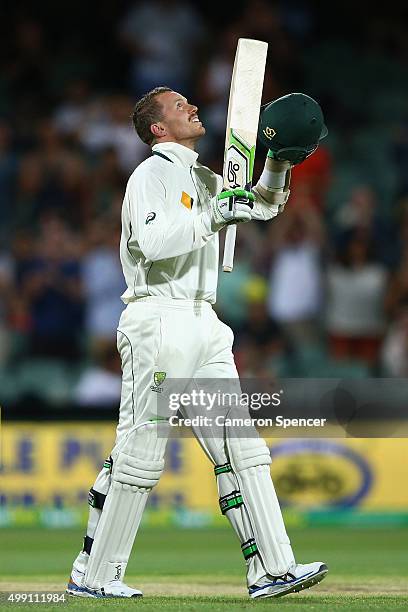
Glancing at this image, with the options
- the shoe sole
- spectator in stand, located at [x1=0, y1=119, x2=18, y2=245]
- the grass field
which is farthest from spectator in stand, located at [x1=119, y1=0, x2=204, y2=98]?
the shoe sole

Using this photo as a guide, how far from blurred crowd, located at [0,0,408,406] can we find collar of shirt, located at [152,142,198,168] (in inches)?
188

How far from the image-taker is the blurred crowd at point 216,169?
10875 millimetres

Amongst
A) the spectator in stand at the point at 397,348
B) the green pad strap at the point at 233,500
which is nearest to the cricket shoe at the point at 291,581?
the green pad strap at the point at 233,500

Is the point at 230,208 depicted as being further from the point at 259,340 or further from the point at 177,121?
the point at 259,340

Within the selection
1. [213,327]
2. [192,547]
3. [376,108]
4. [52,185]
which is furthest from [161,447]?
[376,108]

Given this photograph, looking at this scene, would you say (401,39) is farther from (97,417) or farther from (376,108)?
(97,417)

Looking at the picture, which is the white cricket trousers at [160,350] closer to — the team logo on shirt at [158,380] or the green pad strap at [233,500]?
the team logo on shirt at [158,380]

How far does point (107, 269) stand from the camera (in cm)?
1107

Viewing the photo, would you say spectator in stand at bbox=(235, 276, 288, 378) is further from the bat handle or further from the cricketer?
the bat handle

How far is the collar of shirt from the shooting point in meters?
5.54

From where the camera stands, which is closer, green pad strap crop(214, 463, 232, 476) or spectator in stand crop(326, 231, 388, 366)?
green pad strap crop(214, 463, 232, 476)

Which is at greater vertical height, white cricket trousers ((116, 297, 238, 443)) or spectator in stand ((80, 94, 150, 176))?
spectator in stand ((80, 94, 150, 176))

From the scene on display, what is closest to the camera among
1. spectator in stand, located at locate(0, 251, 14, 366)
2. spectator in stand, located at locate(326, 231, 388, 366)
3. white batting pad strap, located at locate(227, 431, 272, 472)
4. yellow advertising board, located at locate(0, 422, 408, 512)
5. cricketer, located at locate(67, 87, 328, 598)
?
cricketer, located at locate(67, 87, 328, 598)

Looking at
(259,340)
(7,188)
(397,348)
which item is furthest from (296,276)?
(7,188)
